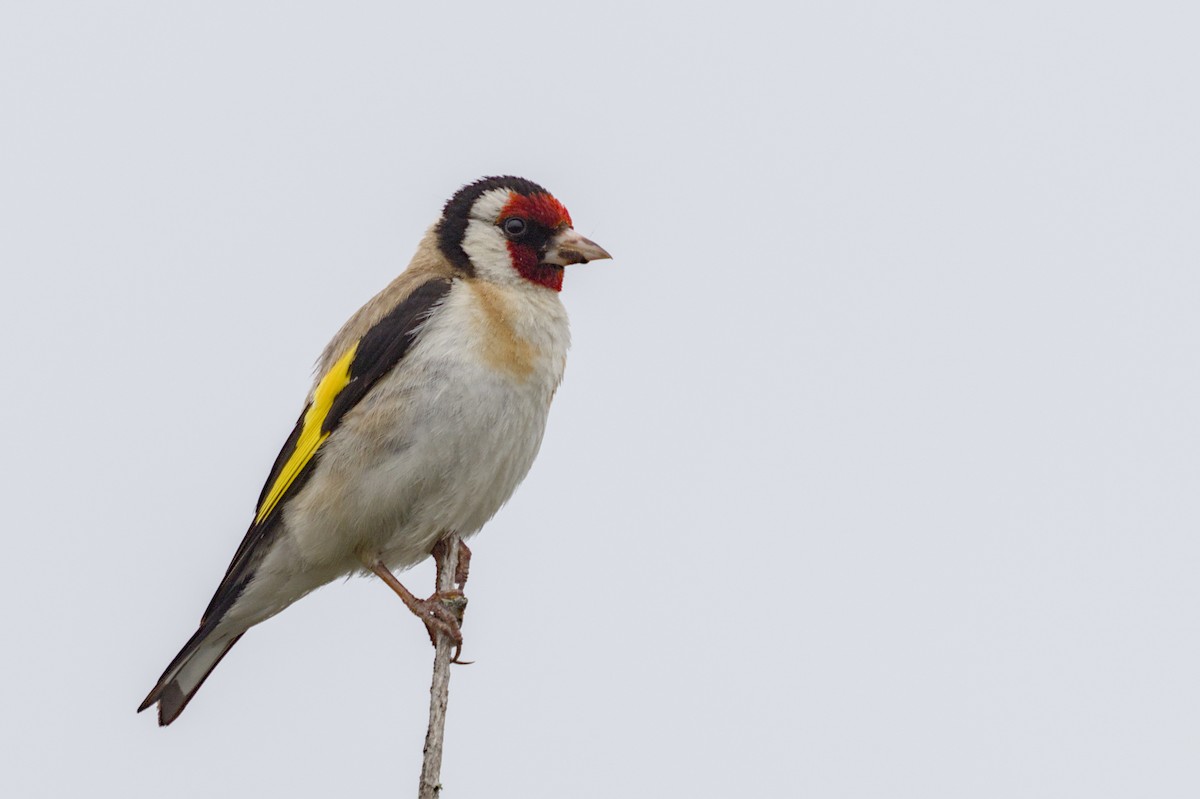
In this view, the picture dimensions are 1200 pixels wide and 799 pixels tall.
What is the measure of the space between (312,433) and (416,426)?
2.38 ft

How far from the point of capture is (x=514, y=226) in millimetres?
8562

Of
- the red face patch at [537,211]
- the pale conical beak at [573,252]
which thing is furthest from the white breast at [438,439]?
the red face patch at [537,211]

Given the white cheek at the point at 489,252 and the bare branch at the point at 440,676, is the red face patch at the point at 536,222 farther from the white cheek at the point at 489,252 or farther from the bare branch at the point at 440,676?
the bare branch at the point at 440,676

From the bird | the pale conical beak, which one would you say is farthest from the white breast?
the pale conical beak

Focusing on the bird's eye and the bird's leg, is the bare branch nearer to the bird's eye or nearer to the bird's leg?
the bird's leg

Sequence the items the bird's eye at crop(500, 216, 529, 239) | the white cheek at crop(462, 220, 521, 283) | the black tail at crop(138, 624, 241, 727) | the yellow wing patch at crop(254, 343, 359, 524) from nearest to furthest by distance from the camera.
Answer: the yellow wing patch at crop(254, 343, 359, 524) → the black tail at crop(138, 624, 241, 727) → the white cheek at crop(462, 220, 521, 283) → the bird's eye at crop(500, 216, 529, 239)

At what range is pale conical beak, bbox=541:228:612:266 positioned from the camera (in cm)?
844

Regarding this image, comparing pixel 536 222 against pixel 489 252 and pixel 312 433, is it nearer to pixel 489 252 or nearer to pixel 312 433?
pixel 489 252

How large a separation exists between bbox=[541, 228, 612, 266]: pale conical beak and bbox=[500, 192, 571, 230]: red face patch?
0.13 metres

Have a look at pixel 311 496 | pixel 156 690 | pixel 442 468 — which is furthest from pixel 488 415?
pixel 156 690

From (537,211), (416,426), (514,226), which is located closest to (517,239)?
(514,226)

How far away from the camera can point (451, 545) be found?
8016mm

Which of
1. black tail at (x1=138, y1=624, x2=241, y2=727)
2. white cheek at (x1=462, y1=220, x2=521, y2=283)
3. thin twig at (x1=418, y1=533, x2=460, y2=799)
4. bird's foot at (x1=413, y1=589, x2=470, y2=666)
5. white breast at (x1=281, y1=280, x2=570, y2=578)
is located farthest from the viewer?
white cheek at (x1=462, y1=220, x2=521, y2=283)

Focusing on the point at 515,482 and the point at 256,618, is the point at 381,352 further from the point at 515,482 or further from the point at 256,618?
the point at 256,618
